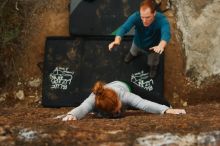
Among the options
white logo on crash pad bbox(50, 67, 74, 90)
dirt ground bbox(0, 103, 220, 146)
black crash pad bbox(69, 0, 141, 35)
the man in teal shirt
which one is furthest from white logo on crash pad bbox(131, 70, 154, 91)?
dirt ground bbox(0, 103, 220, 146)

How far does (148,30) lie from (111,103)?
1.74 m

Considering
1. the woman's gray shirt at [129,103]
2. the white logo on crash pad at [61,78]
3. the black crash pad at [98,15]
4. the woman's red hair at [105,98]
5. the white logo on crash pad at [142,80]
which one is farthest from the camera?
the black crash pad at [98,15]

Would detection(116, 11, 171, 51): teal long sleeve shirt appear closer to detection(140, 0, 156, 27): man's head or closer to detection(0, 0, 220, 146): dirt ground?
detection(140, 0, 156, 27): man's head

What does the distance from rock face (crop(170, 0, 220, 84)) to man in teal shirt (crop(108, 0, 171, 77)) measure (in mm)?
977

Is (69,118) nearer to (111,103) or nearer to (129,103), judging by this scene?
(111,103)

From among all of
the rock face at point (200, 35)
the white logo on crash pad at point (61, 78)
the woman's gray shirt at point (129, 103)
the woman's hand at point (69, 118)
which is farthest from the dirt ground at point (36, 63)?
the woman's hand at point (69, 118)

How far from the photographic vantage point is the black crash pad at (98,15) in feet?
28.5

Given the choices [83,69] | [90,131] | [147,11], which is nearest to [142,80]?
[83,69]

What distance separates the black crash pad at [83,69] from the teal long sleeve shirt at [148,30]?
0.80 meters

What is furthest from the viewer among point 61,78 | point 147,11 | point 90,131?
point 61,78

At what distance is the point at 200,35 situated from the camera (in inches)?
348

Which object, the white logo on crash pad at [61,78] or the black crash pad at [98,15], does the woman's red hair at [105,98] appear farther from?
the black crash pad at [98,15]

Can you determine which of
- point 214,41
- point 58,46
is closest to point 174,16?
point 214,41

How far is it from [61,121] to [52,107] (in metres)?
2.99
